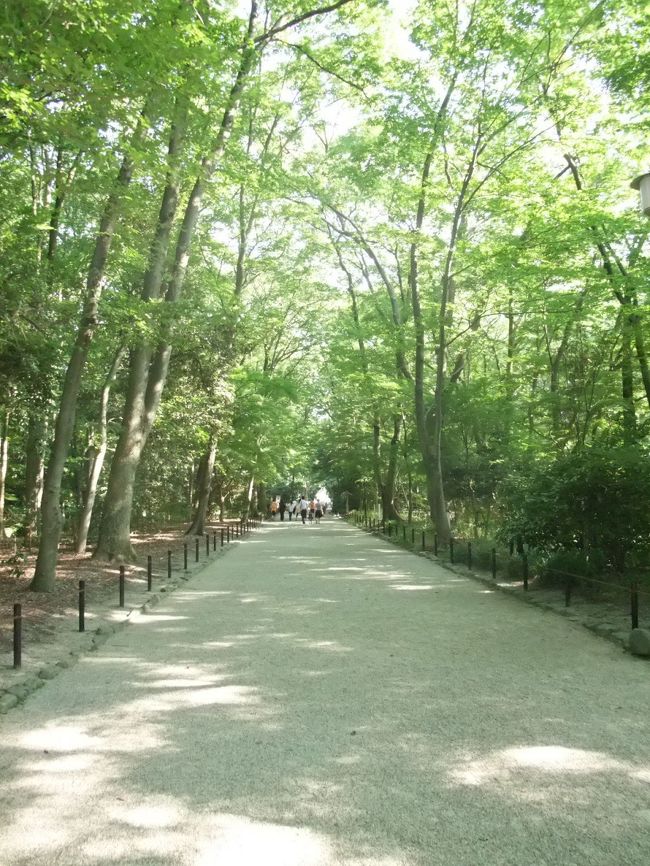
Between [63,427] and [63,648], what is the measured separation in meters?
4.64

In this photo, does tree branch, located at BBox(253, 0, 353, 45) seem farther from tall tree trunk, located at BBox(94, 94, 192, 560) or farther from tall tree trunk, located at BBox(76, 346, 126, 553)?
tall tree trunk, located at BBox(76, 346, 126, 553)

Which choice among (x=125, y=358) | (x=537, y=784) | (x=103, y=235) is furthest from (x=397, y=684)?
(x=125, y=358)

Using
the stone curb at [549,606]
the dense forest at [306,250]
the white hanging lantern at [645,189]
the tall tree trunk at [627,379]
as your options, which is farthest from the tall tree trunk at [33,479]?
the white hanging lantern at [645,189]

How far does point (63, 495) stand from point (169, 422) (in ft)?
12.8

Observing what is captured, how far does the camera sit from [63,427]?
11.3m

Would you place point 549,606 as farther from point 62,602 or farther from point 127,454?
point 127,454

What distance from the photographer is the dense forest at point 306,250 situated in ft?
30.3

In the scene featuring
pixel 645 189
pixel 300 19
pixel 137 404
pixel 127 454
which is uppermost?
pixel 300 19

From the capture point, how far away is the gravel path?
340 cm

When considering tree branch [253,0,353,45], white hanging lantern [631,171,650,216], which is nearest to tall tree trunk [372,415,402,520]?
tree branch [253,0,353,45]

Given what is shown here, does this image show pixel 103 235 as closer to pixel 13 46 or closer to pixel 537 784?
pixel 13 46

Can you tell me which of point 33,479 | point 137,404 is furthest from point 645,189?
point 33,479

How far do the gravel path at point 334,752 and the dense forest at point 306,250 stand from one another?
16.2 feet

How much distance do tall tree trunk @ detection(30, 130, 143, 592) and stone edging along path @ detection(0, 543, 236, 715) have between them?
1.14m
